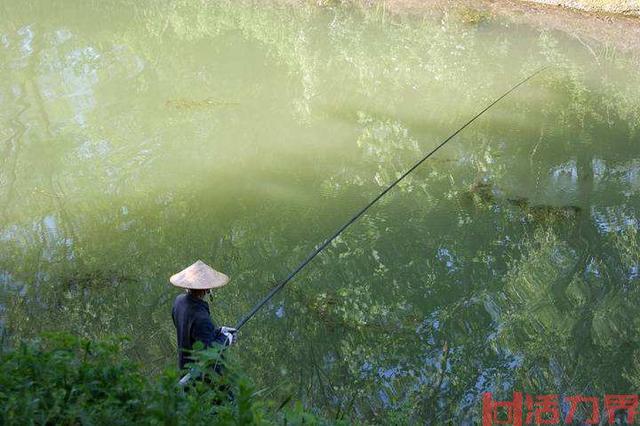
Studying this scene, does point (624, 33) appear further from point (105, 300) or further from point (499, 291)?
point (105, 300)

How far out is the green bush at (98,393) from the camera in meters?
2.29

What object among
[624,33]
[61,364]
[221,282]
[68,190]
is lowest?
[624,33]

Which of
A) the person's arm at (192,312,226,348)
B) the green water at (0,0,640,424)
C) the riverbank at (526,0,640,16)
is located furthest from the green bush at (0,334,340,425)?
the riverbank at (526,0,640,16)

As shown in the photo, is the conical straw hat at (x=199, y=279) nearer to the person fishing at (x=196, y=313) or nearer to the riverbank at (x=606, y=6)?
the person fishing at (x=196, y=313)

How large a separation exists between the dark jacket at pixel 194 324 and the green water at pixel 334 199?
710 mm

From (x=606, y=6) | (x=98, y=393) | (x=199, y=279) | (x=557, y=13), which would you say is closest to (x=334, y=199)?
(x=199, y=279)

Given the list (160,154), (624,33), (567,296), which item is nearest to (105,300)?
(160,154)

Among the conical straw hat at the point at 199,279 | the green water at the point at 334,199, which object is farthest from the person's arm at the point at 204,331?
the green water at the point at 334,199

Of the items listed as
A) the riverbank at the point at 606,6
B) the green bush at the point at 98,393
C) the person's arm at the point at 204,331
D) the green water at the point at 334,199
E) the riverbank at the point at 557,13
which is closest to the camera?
the green bush at the point at 98,393

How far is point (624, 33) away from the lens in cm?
1176

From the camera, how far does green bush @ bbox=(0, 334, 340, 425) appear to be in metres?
2.29

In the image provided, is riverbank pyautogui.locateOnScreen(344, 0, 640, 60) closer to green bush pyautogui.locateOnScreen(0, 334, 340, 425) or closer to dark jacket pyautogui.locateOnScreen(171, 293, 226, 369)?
dark jacket pyautogui.locateOnScreen(171, 293, 226, 369)

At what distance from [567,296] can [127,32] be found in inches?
288

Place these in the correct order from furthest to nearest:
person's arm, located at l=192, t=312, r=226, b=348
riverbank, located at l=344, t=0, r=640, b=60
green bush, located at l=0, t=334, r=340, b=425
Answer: riverbank, located at l=344, t=0, r=640, b=60, person's arm, located at l=192, t=312, r=226, b=348, green bush, located at l=0, t=334, r=340, b=425
